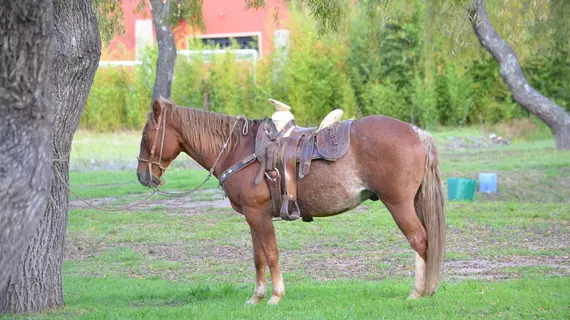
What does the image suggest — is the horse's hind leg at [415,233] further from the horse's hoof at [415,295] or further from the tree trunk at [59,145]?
the tree trunk at [59,145]

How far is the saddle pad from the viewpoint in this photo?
287 inches

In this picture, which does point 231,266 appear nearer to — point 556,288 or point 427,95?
point 556,288

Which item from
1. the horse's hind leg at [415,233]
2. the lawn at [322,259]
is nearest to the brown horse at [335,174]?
the horse's hind leg at [415,233]

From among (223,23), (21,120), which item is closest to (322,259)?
(21,120)

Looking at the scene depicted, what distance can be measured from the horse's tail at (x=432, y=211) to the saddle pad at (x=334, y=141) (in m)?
0.63

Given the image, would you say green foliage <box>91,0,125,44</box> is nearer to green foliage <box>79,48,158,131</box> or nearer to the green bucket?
the green bucket

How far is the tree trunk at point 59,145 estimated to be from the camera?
280 inches

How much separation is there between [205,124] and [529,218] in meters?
7.20

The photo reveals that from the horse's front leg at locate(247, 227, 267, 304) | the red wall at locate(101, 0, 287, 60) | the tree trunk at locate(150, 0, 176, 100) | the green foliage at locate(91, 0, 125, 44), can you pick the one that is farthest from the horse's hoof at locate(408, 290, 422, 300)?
the red wall at locate(101, 0, 287, 60)

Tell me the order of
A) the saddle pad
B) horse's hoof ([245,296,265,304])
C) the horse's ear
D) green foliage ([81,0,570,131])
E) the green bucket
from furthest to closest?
green foliage ([81,0,570,131]), the green bucket, the horse's ear, horse's hoof ([245,296,265,304]), the saddle pad

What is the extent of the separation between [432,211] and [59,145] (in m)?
3.17

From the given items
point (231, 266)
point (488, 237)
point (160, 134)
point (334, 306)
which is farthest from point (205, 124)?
point (488, 237)

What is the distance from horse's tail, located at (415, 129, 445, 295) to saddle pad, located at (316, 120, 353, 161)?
0.63 meters

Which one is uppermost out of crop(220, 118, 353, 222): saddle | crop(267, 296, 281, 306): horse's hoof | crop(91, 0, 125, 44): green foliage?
crop(91, 0, 125, 44): green foliage
